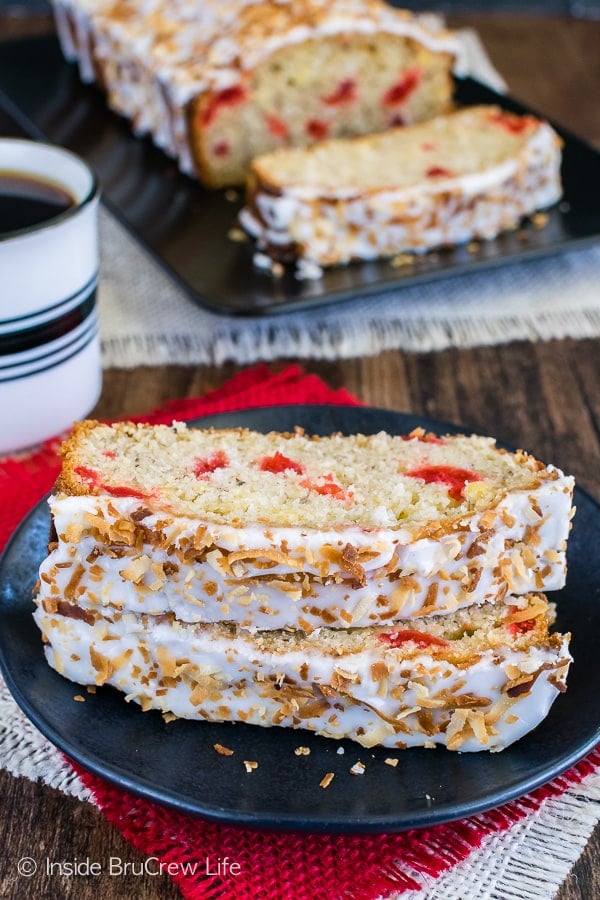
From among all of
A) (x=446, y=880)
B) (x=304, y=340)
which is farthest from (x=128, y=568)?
(x=304, y=340)

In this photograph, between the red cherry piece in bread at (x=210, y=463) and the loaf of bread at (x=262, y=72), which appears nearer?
the red cherry piece in bread at (x=210, y=463)

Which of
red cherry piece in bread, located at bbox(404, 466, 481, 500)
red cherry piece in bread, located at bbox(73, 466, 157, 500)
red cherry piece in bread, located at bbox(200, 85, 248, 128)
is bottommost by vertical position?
red cherry piece in bread, located at bbox(200, 85, 248, 128)

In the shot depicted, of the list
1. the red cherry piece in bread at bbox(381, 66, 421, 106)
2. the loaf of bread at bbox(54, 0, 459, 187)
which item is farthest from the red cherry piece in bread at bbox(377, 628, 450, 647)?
the red cherry piece in bread at bbox(381, 66, 421, 106)

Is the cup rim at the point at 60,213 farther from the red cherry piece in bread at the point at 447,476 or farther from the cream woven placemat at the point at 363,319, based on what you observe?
the red cherry piece in bread at the point at 447,476

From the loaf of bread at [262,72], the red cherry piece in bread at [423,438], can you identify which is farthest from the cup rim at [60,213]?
the loaf of bread at [262,72]

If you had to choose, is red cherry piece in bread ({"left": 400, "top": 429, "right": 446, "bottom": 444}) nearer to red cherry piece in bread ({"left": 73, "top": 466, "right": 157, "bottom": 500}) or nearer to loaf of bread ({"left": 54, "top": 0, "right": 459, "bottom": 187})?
red cherry piece in bread ({"left": 73, "top": 466, "right": 157, "bottom": 500})

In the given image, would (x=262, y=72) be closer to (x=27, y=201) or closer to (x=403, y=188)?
(x=403, y=188)
